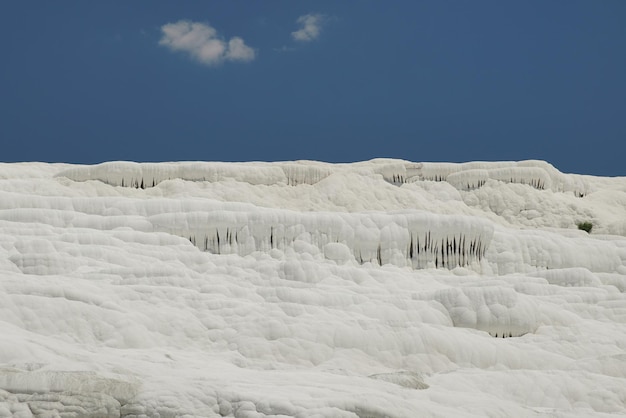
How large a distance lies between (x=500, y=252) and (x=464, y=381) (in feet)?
33.6

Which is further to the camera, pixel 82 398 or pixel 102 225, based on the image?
pixel 102 225

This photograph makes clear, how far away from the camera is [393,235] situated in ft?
59.3

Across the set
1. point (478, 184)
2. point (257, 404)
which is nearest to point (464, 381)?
point (257, 404)

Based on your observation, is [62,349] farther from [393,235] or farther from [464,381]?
[393,235]

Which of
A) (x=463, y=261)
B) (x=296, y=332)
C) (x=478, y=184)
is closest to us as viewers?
(x=296, y=332)

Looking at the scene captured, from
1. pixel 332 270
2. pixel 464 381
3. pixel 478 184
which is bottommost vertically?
pixel 464 381

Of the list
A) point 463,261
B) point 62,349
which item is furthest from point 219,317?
point 463,261

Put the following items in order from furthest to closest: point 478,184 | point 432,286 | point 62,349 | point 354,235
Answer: point 478,184, point 354,235, point 432,286, point 62,349

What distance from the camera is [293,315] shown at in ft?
38.4

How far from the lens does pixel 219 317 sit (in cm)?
1137

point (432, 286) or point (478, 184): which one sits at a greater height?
point (478, 184)

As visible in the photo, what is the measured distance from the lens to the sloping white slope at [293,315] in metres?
7.45

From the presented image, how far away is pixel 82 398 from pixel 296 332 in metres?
4.50

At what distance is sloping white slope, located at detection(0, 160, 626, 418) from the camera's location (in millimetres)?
7449
